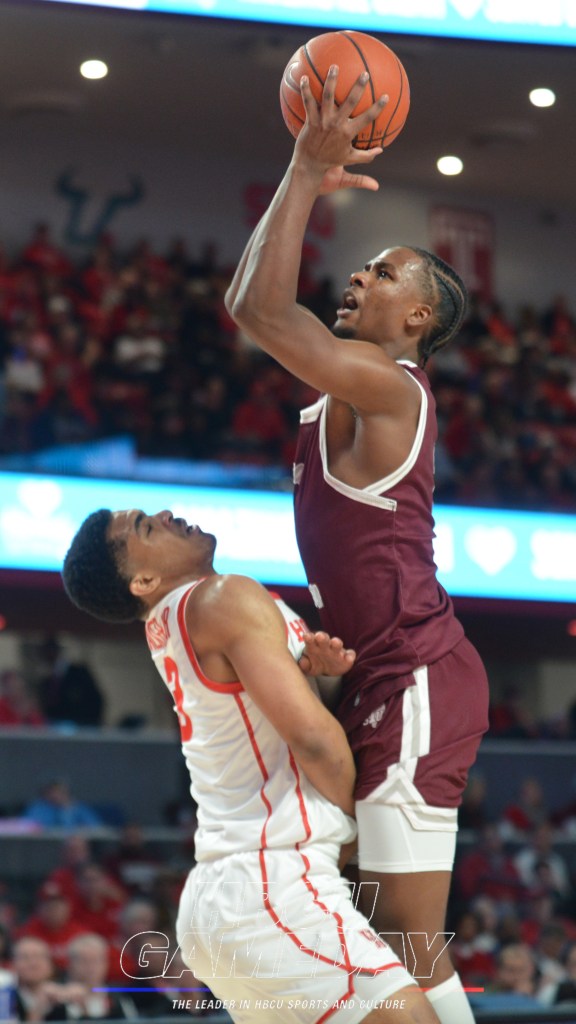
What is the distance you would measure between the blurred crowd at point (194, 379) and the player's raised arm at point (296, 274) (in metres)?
7.75

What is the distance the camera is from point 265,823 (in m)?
2.95

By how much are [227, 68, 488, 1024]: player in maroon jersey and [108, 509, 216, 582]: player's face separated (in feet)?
0.83

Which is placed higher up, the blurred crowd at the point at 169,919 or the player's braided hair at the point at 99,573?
the player's braided hair at the point at 99,573

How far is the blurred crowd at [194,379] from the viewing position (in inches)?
456

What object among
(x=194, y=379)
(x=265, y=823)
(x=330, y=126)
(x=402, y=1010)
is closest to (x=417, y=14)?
(x=194, y=379)

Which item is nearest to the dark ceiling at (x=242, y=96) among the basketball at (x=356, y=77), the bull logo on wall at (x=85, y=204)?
the bull logo on wall at (x=85, y=204)

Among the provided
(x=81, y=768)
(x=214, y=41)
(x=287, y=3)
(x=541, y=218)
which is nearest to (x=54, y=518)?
(x=81, y=768)

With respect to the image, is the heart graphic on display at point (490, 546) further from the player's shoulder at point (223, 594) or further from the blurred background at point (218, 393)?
the player's shoulder at point (223, 594)

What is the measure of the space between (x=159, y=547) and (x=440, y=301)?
0.87m

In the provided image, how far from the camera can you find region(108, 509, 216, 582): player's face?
3.20m

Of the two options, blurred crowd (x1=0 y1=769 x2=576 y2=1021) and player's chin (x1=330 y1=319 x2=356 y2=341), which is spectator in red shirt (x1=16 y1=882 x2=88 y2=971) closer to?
blurred crowd (x1=0 y1=769 x2=576 y2=1021)

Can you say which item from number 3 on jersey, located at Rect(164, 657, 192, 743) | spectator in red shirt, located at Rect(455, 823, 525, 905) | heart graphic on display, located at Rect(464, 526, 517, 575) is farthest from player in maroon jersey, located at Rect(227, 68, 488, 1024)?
heart graphic on display, located at Rect(464, 526, 517, 575)

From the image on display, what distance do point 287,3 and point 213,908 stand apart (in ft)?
26.2

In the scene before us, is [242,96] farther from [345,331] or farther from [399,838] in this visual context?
[399,838]
